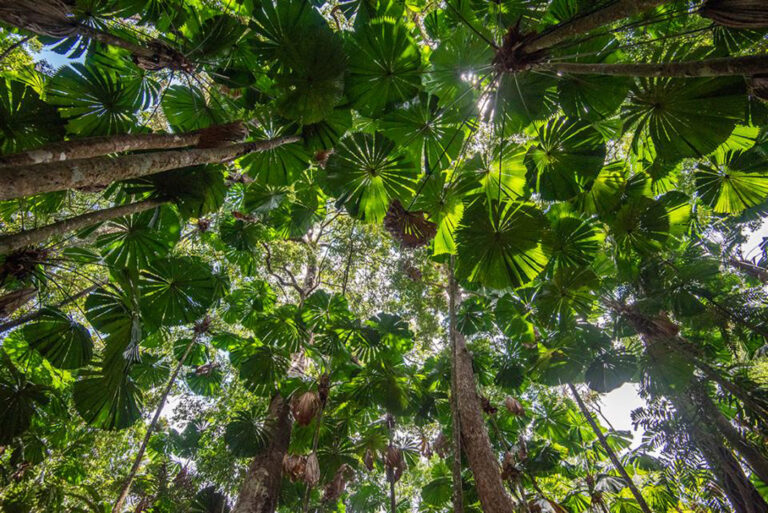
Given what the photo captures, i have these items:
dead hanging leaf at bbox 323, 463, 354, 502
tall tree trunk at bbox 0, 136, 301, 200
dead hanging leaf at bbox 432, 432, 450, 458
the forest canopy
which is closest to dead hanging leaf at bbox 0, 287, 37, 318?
the forest canopy

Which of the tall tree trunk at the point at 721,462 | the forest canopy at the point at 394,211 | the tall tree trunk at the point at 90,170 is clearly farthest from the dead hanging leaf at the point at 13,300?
the tall tree trunk at the point at 721,462

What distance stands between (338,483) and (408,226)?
13.7ft

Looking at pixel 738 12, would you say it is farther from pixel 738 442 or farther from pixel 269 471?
pixel 269 471

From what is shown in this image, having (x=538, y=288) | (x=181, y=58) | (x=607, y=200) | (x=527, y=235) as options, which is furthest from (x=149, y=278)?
(x=607, y=200)

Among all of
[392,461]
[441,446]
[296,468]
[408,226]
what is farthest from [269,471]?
[408,226]

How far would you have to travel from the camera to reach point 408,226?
3.36m

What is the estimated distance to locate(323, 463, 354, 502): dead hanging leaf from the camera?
4.63 meters

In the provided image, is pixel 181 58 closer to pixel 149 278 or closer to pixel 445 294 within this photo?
pixel 149 278

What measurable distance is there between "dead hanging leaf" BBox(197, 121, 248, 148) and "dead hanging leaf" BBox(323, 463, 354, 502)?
16.1 feet

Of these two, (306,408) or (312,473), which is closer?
(312,473)

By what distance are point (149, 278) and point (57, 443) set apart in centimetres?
476

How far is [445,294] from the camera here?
22.6 feet

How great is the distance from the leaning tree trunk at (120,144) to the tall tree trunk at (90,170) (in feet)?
0.28

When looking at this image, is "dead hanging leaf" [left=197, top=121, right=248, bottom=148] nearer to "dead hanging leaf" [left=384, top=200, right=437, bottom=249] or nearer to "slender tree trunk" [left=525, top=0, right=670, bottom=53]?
"dead hanging leaf" [left=384, top=200, right=437, bottom=249]
